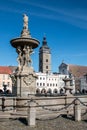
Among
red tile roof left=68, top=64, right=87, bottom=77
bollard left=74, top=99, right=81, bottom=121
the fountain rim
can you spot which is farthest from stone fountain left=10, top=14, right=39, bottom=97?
red tile roof left=68, top=64, right=87, bottom=77

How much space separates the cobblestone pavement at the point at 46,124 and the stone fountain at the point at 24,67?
4739mm

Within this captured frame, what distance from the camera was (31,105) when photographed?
38.2 feet

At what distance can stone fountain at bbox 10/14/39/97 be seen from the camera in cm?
1680

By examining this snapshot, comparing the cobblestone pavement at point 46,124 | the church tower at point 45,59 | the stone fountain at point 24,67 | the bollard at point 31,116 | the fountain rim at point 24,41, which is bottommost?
the cobblestone pavement at point 46,124

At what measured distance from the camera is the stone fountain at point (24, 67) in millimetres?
16797

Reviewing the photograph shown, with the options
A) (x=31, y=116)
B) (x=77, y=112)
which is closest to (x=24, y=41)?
(x=77, y=112)

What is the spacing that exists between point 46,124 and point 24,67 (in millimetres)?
6374

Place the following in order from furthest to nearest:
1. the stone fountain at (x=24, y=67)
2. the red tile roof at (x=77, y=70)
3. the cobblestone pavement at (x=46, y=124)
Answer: the red tile roof at (x=77, y=70), the stone fountain at (x=24, y=67), the cobblestone pavement at (x=46, y=124)

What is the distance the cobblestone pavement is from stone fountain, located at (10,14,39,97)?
474 centimetres

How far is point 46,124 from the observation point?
11531 millimetres

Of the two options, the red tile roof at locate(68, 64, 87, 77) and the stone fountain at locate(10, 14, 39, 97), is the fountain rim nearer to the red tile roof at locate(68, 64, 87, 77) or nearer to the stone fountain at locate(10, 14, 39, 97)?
the stone fountain at locate(10, 14, 39, 97)

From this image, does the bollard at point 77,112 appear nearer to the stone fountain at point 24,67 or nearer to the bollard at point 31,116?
the bollard at point 31,116

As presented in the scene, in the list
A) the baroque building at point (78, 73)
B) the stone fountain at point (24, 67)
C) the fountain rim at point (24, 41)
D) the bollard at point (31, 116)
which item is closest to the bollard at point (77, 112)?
the bollard at point (31, 116)

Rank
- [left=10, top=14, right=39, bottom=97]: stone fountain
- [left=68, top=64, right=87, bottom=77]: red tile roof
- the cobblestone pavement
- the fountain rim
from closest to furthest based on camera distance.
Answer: the cobblestone pavement < [left=10, top=14, right=39, bottom=97]: stone fountain < the fountain rim < [left=68, top=64, right=87, bottom=77]: red tile roof
